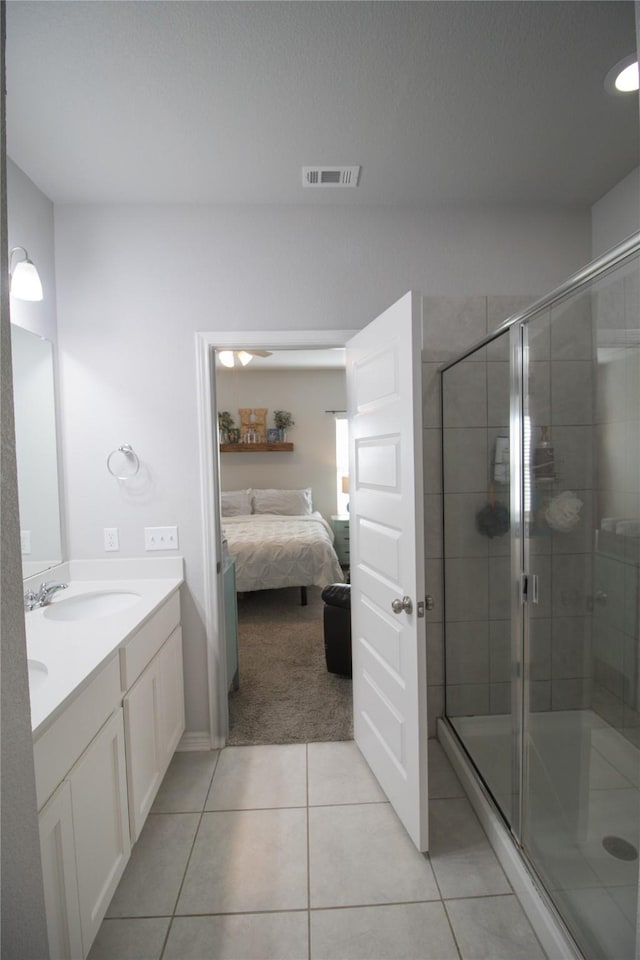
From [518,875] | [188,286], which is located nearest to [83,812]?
[518,875]

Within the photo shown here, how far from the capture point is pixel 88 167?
188cm

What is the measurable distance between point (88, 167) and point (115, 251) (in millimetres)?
353

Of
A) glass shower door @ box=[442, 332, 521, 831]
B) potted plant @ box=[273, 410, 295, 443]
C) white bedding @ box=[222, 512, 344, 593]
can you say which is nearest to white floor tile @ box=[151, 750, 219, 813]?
Answer: glass shower door @ box=[442, 332, 521, 831]

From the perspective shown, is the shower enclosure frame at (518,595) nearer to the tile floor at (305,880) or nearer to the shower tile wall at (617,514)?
the tile floor at (305,880)

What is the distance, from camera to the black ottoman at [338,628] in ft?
9.59

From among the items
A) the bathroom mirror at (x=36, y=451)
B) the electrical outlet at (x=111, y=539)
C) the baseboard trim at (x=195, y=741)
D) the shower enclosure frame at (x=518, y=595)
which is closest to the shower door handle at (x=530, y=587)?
the shower enclosure frame at (x=518, y=595)

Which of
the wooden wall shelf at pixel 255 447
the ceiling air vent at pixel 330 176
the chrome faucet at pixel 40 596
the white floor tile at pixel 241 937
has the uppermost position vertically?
the ceiling air vent at pixel 330 176

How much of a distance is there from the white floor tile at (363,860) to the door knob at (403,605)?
88 cm

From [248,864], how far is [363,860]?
0.41 metres

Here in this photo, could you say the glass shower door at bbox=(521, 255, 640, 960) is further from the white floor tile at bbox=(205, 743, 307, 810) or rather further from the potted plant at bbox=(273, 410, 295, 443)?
the potted plant at bbox=(273, 410, 295, 443)

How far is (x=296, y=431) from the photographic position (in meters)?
6.51

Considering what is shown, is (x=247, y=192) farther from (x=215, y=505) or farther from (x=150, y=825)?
(x=150, y=825)

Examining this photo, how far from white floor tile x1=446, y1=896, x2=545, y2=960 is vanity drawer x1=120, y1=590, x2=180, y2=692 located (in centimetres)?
128

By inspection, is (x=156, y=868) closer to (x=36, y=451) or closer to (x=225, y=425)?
(x=36, y=451)
